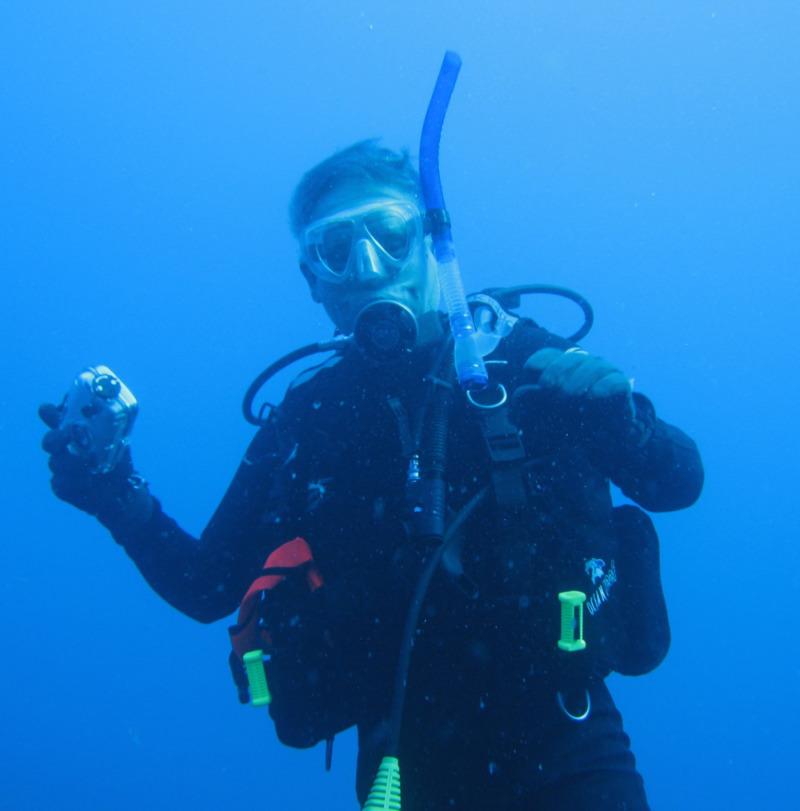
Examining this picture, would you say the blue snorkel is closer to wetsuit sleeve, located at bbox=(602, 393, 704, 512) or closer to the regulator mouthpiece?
the regulator mouthpiece

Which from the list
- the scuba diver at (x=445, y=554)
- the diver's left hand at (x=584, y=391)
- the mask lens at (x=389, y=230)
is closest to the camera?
the diver's left hand at (x=584, y=391)

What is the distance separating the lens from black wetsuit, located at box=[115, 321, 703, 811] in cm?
205

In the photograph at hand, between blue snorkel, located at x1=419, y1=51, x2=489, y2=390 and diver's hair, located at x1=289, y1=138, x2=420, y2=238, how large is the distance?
0.62 meters

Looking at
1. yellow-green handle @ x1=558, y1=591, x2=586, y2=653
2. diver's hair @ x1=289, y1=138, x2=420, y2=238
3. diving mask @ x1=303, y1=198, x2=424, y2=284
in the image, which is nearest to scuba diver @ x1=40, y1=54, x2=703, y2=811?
yellow-green handle @ x1=558, y1=591, x2=586, y2=653

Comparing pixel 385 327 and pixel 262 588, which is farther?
pixel 385 327

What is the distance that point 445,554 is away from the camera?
2082 mm

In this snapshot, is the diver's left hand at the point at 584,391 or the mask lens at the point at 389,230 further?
the mask lens at the point at 389,230

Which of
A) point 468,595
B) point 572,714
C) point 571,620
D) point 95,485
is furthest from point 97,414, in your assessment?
Answer: point 572,714

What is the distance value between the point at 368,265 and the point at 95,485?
4.40 ft

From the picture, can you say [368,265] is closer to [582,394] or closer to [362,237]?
[362,237]

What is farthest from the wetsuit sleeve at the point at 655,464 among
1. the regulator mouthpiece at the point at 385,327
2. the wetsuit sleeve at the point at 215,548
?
the wetsuit sleeve at the point at 215,548

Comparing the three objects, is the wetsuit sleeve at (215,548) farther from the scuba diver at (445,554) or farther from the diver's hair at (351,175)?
the diver's hair at (351,175)

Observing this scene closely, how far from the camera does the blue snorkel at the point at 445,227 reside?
2.30 metres

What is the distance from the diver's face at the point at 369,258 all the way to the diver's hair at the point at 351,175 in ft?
0.51
